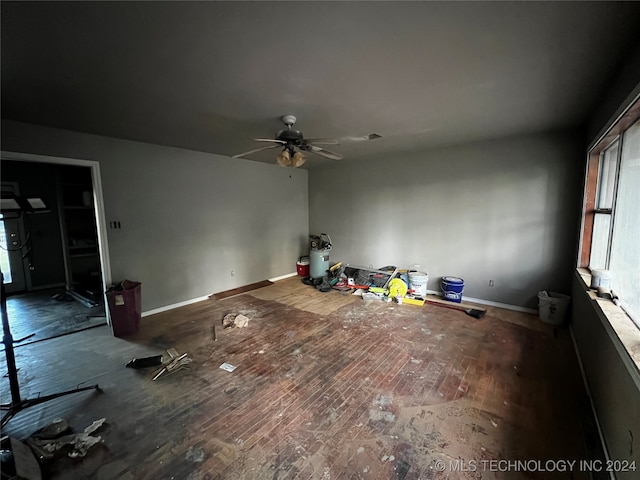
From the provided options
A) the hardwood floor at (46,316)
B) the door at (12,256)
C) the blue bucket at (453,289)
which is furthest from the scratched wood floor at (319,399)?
the door at (12,256)

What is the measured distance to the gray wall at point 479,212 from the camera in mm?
3547

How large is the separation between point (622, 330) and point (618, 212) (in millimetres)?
1248

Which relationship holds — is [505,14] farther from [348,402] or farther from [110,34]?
[348,402]

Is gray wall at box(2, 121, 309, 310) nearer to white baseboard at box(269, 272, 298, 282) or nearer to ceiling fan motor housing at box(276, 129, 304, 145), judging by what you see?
white baseboard at box(269, 272, 298, 282)

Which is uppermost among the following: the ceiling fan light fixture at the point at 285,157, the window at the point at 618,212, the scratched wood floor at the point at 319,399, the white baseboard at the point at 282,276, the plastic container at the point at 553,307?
the ceiling fan light fixture at the point at 285,157

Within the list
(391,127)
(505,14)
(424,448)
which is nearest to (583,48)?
(505,14)

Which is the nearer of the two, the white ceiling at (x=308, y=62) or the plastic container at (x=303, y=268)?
the white ceiling at (x=308, y=62)

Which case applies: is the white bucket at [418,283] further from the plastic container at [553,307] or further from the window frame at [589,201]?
the window frame at [589,201]

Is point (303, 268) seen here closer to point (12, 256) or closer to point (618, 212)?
point (618, 212)

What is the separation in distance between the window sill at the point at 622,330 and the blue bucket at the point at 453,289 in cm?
200

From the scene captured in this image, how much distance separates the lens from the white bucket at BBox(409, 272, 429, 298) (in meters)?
4.43

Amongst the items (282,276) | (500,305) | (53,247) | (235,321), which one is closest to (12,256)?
(53,247)

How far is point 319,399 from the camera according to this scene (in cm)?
216

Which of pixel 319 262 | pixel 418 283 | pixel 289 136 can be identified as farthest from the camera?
pixel 319 262
